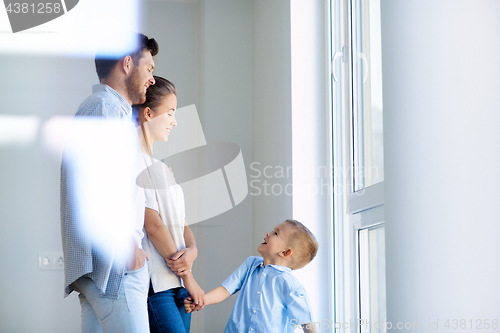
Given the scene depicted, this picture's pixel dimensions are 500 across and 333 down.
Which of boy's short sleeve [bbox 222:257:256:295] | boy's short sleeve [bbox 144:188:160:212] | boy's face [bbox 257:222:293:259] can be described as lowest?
boy's short sleeve [bbox 222:257:256:295]

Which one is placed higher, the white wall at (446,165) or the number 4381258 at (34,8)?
the number 4381258 at (34,8)

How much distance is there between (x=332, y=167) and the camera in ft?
6.27

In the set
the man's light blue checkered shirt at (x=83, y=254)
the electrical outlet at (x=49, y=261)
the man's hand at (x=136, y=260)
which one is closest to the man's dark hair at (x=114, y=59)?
the man's light blue checkered shirt at (x=83, y=254)

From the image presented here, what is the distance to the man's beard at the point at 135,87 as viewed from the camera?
53.1 inches

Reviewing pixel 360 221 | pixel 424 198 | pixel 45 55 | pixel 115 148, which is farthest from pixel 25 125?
pixel 424 198

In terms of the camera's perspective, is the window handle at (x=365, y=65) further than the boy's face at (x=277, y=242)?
Yes

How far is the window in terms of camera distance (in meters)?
1.55

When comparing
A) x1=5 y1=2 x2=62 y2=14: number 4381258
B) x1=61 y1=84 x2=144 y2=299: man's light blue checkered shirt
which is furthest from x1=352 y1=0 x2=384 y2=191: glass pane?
x1=5 y1=2 x2=62 y2=14: number 4381258

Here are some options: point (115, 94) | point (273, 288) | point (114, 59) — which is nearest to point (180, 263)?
point (273, 288)

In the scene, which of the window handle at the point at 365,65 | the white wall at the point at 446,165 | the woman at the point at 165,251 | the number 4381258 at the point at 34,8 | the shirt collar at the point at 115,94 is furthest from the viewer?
the number 4381258 at the point at 34,8

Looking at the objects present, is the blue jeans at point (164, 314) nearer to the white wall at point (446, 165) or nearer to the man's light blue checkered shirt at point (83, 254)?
the man's light blue checkered shirt at point (83, 254)

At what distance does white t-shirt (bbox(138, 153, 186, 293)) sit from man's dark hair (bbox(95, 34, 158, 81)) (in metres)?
0.25

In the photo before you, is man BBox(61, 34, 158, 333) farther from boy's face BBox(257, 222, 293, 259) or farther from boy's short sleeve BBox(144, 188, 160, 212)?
boy's face BBox(257, 222, 293, 259)

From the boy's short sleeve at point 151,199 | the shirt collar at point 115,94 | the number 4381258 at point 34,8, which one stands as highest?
the number 4381258 at point 34,8
